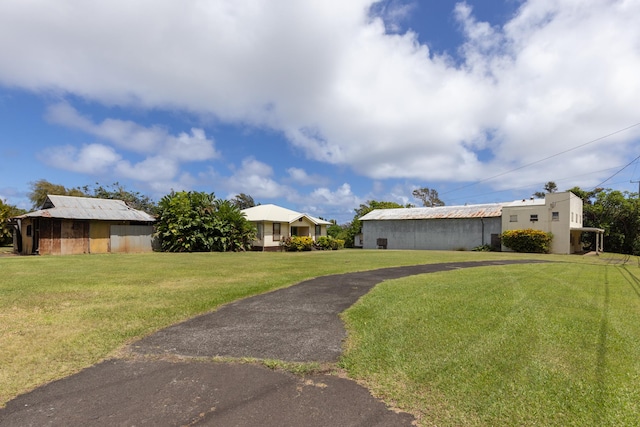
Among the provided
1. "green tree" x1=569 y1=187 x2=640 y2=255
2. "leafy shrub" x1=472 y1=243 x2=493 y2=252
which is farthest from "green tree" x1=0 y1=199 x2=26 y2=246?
"green tree" x1=569 y1=187 x2=640 y2=255

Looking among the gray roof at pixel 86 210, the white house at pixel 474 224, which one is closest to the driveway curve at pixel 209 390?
the gray roof at pixel 86 210

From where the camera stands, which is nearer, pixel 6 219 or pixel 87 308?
pixel 87 308

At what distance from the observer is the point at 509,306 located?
284 inches

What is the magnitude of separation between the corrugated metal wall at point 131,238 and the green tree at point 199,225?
81cm

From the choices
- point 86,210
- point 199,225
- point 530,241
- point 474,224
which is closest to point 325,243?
point 199,225

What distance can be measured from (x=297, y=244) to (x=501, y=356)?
2561cm

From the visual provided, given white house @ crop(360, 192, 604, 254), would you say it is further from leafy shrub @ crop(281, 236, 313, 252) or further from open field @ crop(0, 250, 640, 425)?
open field @ crop(0, 250, 640, 425)

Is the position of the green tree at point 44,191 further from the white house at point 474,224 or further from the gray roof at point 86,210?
the white house at point 474,224

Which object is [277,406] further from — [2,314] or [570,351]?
[2,314]

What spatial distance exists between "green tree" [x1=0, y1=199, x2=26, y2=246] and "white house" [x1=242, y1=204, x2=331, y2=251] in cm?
1781

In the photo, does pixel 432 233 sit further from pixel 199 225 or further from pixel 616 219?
pixel 199 225

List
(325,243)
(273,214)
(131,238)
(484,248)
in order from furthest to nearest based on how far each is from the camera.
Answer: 1. (325,243)
2. (273,214)
3. (484,248)
4. (131,238)

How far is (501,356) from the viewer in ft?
14.6

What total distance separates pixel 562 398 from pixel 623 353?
2.02 m
